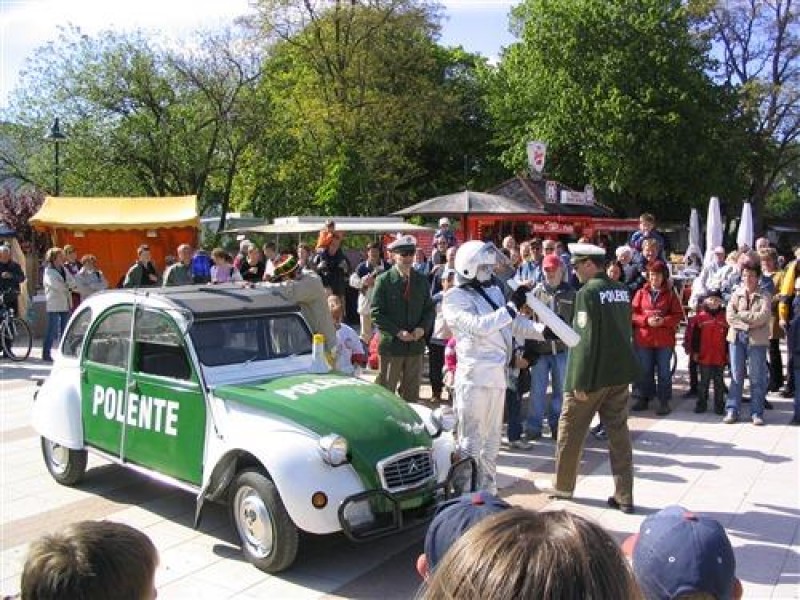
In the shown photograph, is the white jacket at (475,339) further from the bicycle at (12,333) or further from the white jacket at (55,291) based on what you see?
the bicycle at (12,333)

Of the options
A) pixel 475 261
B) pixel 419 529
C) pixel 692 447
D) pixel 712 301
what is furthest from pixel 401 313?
pixel 712 301

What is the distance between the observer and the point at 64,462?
22.5ft

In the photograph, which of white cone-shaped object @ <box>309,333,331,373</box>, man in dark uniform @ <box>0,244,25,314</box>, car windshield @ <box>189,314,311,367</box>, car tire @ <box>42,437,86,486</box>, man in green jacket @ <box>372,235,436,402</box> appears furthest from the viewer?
man in dark uniform @ <box>0,244,25,314</box>

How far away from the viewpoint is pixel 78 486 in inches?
271

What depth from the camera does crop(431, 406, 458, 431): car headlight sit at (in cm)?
571

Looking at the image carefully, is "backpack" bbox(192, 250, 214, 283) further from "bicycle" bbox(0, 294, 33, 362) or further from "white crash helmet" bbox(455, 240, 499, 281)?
"white crash helmet" bbox(455, 240, 499, 281)

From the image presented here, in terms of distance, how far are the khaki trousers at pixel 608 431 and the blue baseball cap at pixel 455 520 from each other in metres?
3.44

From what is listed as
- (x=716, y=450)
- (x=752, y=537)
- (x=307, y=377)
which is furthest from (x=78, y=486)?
(x=716, y=450)

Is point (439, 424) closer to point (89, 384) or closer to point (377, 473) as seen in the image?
point (377, 473)

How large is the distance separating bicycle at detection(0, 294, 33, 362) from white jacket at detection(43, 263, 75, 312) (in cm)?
55

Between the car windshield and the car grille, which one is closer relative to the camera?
the car grille

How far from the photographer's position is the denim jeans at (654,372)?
9523 mm

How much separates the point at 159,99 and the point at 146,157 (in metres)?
2.28

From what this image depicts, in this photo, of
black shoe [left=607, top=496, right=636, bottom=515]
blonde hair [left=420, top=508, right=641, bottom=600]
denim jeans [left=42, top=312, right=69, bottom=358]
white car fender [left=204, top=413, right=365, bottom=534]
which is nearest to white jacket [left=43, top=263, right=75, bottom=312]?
denim jeans [left=42, top=312, right=69, bottom=358]
